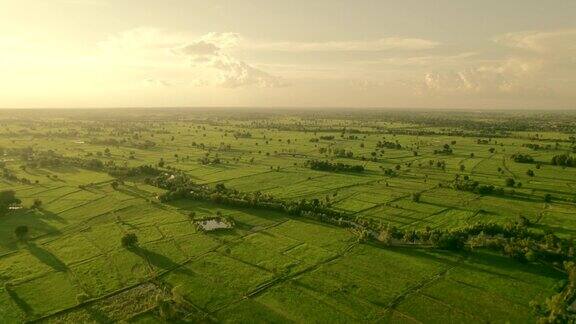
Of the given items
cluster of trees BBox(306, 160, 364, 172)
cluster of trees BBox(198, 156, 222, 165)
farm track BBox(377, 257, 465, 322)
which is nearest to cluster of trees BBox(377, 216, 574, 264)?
farm track BBox(377, 257, 465, 322)

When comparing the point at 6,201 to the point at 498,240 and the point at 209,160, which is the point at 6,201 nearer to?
the point at 209,160

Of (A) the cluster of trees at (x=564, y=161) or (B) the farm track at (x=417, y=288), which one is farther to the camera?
(A) the cluster of trees at (x=564, y=161)

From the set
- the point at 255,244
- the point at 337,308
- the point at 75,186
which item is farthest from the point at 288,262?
the point at 75,186

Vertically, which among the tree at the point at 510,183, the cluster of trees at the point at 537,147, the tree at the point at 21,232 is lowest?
the tree at the point at 21,232

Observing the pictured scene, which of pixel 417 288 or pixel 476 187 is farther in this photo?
pixel 476 187

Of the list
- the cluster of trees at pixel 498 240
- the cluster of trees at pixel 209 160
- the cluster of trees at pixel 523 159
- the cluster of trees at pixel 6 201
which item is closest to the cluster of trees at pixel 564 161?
the cluster of trees at pixel 523 159

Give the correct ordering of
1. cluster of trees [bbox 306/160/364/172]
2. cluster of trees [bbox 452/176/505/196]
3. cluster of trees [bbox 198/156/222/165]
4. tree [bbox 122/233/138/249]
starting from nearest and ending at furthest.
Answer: tree [bbox 122/233/138/249] < cluster of trees [bbox 452/176/505/196] < cluster of trees [bbox 306/160/364/172] < cluster of trees [bbox 198/156/222/165]

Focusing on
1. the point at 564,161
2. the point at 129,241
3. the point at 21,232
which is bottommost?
the point at 21,232

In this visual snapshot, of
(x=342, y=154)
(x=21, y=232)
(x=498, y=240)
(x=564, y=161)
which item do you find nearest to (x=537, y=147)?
(x=564, y=161)

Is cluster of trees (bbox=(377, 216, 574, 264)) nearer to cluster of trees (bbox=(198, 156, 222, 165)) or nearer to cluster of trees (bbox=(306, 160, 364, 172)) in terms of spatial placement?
cluster of trees (bbox=(306, 160, 364, 172))

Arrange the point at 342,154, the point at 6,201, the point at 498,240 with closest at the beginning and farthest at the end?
the point at 498,240 < the point at 6,201 < the point at 342,154

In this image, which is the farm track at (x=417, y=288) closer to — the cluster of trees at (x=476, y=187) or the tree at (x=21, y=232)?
the cluster of trees at (x=476, y=187)
